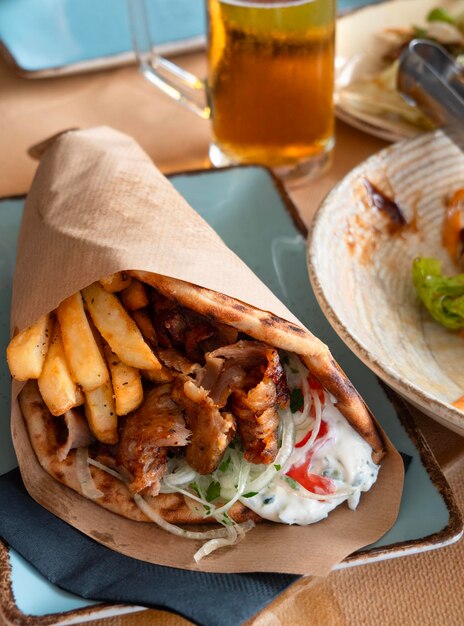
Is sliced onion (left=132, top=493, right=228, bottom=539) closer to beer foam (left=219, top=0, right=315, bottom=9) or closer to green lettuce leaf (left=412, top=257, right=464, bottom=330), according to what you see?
green lettuce leaf (left=412, top=257, right=464, bottom=330)

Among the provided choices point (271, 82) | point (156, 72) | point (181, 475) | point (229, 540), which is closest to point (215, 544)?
point (229, 540)

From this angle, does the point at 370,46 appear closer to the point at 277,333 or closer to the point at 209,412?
the point at 277,333

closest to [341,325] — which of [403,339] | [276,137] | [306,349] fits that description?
[306,349]

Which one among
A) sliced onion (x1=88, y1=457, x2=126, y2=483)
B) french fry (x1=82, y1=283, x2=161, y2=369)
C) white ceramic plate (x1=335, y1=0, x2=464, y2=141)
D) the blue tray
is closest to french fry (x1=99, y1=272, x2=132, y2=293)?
french fry (x1=82, y1=283, x2=161, y2=369)

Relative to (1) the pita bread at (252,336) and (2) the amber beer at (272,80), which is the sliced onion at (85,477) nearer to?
(1) the pita bread at (252,336)

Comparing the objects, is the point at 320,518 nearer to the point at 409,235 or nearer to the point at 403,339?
the point at 403,339

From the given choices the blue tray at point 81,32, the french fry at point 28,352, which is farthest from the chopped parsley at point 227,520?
the blue tray at point 81,32
